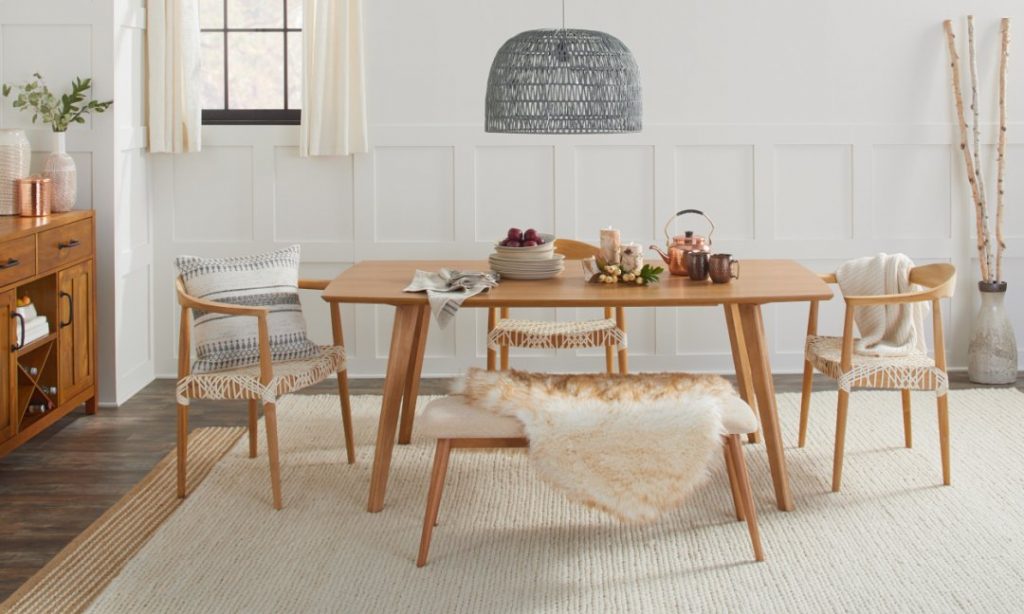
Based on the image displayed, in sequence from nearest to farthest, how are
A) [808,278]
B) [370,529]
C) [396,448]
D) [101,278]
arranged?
[370,529] → [808,278] → [396,448] → [101,278]

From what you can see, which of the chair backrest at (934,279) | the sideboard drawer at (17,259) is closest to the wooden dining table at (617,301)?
the chair backrest at (934,279)

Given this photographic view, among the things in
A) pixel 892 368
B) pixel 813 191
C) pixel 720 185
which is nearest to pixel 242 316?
pixel 892 368

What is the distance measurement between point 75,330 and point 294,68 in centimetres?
170

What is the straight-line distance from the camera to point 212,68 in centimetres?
595

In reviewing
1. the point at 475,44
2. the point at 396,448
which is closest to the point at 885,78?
the point at 475,44

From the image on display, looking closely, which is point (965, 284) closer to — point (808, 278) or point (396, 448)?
point (808, 278)

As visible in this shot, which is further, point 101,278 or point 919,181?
point 919,181

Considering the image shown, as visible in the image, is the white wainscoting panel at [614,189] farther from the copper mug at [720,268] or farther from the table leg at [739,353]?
the copper mug at [720,268]

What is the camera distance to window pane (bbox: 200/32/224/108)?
234 inches

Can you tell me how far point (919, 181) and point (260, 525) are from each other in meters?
3.57

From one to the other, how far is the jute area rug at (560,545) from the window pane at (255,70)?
198cm

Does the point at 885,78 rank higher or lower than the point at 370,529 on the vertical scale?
higher

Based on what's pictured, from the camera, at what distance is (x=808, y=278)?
4.20 metres

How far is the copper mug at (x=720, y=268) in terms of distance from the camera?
4070 millimetres
